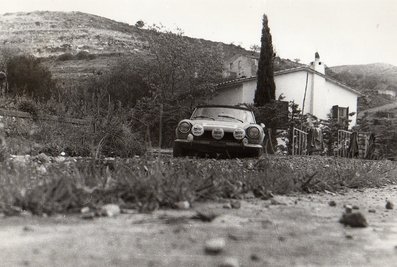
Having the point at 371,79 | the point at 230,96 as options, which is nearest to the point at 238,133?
the point at 230,96

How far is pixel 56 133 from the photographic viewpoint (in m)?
10.1

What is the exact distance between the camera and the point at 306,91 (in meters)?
24.3

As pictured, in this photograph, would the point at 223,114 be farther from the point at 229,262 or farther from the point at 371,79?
the point at 371,79

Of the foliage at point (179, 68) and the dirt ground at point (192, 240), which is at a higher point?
the foliage at point (179, 68)

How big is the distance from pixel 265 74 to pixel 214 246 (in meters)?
20.0

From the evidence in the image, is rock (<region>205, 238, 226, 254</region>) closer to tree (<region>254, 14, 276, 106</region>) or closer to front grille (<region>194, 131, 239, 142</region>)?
front grille (<region>194, 131, 239, 142</region>)

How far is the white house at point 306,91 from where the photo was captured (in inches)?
931

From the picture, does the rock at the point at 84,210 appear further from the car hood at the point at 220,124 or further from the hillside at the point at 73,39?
the hillside at the point at 73,39

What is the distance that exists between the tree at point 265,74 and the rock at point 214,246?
19448 mm

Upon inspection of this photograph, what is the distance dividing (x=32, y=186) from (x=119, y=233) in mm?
998

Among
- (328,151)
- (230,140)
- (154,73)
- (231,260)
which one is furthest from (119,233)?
(154,73)

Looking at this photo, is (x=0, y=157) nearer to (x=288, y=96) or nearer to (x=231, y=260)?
(x=231, y=260)

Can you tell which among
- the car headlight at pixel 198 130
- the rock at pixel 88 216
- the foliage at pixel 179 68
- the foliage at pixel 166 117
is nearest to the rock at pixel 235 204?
the rock at pixel 88 216

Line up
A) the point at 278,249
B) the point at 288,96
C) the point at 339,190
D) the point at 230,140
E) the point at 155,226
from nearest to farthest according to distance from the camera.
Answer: the point at 278,249 → the point at 155,226 → the point at 339,190 → the point at 230,140 → the point at 288,96
